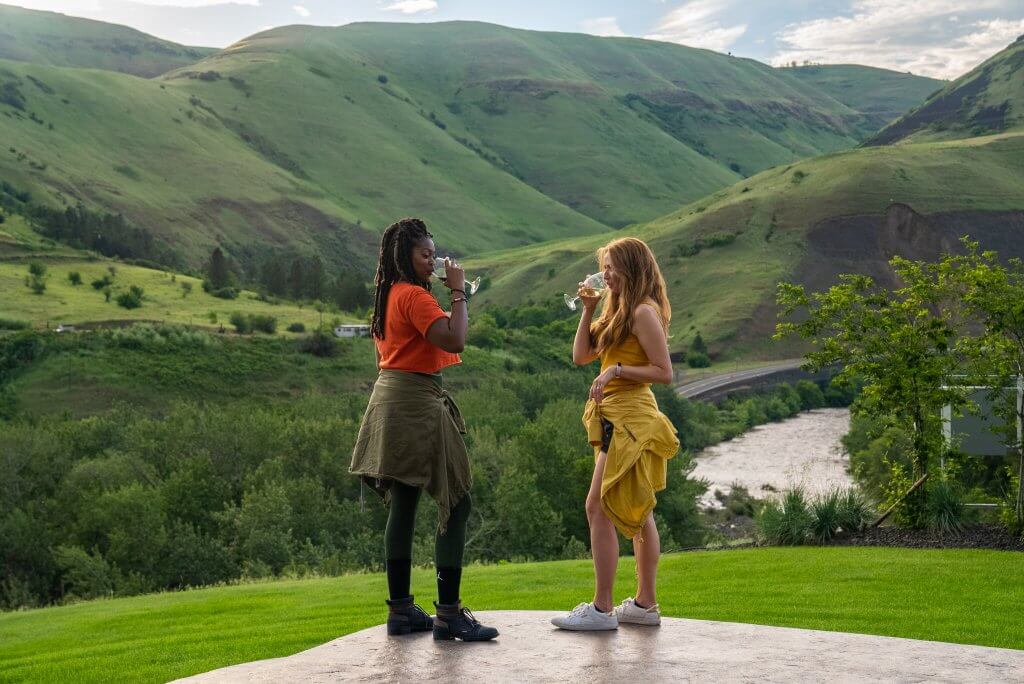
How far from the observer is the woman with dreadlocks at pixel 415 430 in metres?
7.02

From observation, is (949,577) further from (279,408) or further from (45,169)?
(45,169)

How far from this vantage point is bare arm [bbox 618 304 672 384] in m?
7.23

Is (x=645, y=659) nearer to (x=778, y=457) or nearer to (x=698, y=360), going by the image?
(x=778, y=457)

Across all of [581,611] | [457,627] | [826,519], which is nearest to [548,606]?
[581,611]

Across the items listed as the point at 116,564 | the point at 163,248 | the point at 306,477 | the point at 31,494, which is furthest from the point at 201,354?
the point at 163,248

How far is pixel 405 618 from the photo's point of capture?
7281 mm

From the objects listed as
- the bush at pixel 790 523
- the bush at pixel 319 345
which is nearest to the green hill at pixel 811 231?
the bush at pixel 319 345

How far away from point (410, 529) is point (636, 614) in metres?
1.68

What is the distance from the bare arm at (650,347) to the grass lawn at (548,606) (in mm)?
1869

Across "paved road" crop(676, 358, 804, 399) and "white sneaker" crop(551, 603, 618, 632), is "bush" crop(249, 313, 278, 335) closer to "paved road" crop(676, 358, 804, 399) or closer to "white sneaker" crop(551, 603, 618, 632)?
"paved road" crop(676, 358, 804, 399)

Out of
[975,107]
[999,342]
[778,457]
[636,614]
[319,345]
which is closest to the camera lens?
[636,614]

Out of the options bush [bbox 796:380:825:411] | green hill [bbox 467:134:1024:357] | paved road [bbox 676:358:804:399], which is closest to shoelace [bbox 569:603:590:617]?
paved road [bbox 676:358:804:399]

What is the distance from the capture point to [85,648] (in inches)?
407

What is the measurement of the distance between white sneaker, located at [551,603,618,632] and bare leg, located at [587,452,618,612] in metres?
0.07
